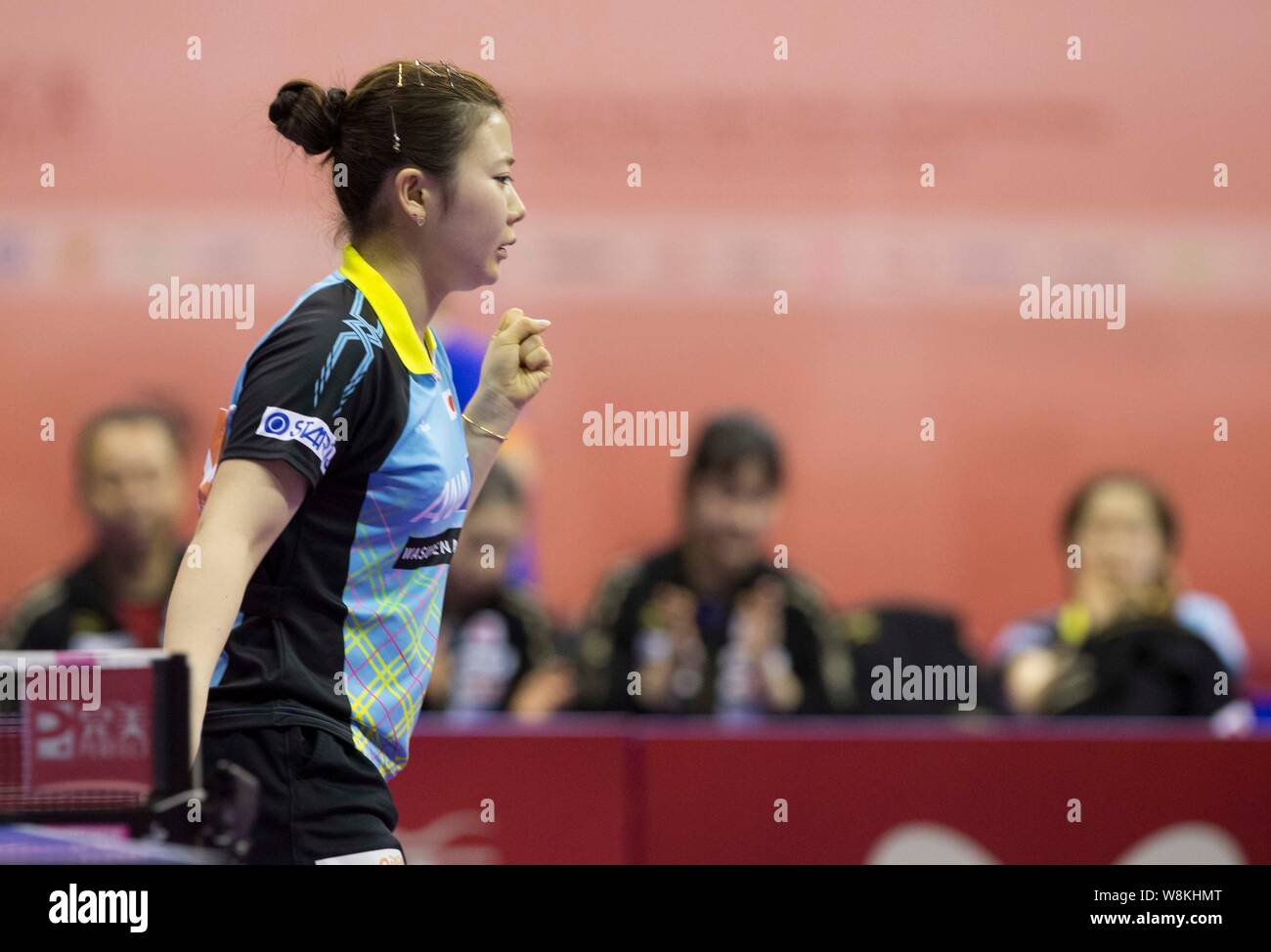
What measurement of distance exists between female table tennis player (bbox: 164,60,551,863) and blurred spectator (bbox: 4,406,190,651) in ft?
7.89

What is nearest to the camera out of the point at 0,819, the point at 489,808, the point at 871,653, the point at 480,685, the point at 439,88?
the point at 0,819

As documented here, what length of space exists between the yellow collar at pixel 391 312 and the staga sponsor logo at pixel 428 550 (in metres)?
0.22

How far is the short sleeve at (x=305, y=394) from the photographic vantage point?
198 cm

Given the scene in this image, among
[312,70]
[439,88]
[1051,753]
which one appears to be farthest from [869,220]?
[439,88]

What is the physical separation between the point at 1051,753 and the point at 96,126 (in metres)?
3.72

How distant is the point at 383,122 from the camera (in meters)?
2.27

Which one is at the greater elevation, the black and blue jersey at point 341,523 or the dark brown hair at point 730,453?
the dark brown hair at point 730,453

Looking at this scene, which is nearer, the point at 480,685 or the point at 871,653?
the point at 480,685

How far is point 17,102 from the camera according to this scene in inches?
221

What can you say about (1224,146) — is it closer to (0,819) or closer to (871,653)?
(871,653)

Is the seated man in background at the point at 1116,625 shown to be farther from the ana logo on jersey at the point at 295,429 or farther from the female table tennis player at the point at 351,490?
the ana logo on jersey at the point at 295,429

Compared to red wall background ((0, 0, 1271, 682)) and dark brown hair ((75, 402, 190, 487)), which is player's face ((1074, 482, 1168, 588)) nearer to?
red wall background ((0, 0, 1271, 682))

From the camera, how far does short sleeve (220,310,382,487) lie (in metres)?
1.98

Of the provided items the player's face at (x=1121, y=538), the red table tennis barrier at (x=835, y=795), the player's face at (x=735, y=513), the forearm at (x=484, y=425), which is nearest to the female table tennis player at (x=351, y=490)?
the forearm at (x=484, y=425)
